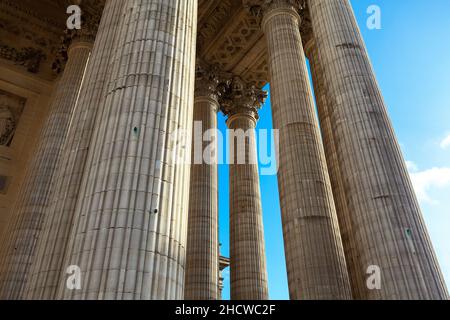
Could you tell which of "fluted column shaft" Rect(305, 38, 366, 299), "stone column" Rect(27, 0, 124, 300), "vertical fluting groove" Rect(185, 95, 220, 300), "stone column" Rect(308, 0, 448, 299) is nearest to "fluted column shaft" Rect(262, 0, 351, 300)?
"fluted column shaft" Rect(305, 38, 366, 299)

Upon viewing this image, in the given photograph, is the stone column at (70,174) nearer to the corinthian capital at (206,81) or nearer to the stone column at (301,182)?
the stone column at (301,182)

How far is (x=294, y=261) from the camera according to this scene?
13555mm

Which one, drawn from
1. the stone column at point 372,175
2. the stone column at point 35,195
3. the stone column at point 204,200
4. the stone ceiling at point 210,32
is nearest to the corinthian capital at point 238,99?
the stone ceiling at point 210,32

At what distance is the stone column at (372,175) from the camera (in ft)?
32.3

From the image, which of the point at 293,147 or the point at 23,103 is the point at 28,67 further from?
the point at 293,147

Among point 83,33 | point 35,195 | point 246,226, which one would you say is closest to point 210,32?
point 83,33

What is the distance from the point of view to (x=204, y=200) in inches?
828

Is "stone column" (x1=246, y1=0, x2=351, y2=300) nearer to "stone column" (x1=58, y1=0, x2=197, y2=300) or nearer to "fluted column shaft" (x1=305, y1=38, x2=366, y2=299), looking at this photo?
"fluted column shaft" (x1=305, y1=38, x2=366, y2=299)

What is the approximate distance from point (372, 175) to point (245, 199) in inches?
456

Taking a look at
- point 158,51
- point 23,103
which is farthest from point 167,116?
point 23,103

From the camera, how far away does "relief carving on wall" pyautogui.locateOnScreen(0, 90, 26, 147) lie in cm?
2217

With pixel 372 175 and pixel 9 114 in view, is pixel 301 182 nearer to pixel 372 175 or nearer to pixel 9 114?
pixel 372 175
